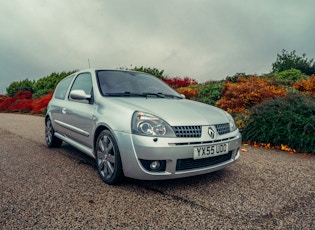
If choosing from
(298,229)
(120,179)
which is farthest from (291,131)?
(120,179)

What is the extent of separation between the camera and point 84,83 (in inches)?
152

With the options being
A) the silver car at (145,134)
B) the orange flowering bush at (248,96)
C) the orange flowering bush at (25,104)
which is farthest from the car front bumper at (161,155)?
the orange flowering bush at (25,104)

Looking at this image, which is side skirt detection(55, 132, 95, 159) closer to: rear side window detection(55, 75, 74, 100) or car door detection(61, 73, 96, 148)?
car door detection(61, 73, 96, 148)

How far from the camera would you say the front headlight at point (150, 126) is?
2.52 meters

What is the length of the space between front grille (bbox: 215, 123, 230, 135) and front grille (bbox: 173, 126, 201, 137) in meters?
0.31

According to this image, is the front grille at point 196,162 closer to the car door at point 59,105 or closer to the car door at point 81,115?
the car door at point 81,115

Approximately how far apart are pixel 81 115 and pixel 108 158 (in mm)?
901

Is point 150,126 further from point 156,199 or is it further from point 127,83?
point 127,83

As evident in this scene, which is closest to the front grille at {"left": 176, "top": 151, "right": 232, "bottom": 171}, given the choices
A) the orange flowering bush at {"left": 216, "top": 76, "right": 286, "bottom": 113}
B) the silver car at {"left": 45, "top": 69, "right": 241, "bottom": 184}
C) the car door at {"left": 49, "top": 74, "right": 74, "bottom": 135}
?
the silver car at {"left": 45, "top": 69, "right": 241, "bottom": 184}

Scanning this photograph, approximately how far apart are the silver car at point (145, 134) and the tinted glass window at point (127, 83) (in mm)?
13

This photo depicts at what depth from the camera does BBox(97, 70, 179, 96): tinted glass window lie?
3441 millimetres

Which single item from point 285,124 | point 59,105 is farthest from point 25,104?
point 285,124

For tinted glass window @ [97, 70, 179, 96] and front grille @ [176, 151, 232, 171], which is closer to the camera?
front grille @ [176, 151, 232, 171]

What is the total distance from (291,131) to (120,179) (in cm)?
378
